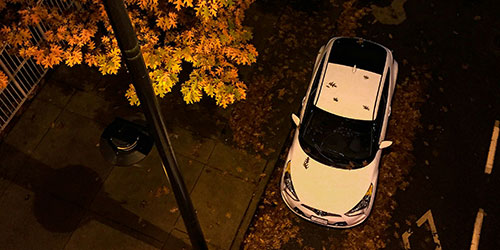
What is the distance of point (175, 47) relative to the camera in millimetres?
7324

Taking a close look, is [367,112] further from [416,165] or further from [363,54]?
[416,165]

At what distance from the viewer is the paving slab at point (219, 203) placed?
829cm

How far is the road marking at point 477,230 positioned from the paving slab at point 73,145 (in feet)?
25.6

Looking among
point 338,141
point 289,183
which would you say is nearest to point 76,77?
point 289,183

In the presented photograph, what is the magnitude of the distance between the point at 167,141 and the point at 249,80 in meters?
5.76

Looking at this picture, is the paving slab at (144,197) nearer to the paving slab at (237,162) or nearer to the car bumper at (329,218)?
the paving slab at (237,162)

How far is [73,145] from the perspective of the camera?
30.2ft

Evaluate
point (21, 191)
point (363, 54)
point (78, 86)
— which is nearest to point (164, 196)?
point (21, 191)

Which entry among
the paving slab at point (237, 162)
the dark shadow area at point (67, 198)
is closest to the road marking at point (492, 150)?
the paving slab at point (237, 162)

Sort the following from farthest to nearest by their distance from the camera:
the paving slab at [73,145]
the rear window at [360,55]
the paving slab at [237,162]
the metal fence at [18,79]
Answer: the metal fence at [18,79]
the paving slab at [73,145]
the paving slab at [237,162]
the rear window at [360,55]

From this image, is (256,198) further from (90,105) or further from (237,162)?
(90,105)

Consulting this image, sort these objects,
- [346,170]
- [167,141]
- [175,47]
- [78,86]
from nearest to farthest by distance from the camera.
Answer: [167,141], [175,47], [346,170], [78,86]

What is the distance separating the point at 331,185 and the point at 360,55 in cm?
291

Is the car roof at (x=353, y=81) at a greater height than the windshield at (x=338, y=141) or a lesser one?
greater
